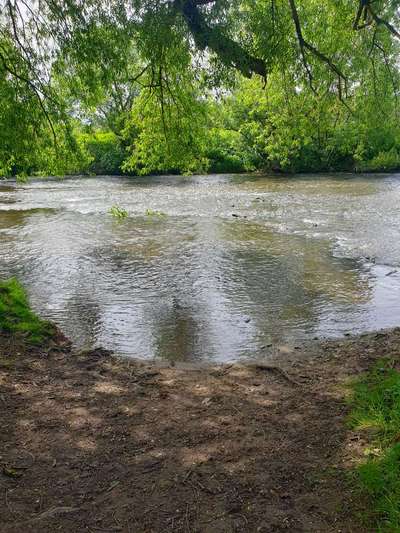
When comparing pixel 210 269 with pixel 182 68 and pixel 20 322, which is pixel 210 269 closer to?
pixel 182 68

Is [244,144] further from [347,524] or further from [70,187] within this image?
[347,524]

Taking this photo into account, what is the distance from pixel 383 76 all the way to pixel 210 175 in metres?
29.6

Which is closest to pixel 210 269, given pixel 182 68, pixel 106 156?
pixel 182 68

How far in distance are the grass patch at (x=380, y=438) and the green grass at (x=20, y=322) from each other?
183 inches

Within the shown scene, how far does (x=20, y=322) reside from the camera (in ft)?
25.8

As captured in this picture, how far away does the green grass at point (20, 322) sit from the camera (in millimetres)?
7523

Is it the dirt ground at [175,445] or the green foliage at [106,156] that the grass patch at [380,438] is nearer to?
the dirt ground at [175,445]

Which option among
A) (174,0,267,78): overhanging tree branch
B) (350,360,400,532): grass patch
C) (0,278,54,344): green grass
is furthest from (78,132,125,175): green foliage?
(350,360,400,532): grass patch

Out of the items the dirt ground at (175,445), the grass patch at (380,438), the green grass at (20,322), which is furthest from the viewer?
the green grass at (20,322)

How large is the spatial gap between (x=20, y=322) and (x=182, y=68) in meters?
5.63

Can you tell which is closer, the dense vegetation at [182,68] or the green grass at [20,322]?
the green grass at [20,322]

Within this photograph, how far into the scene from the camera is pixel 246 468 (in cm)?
439

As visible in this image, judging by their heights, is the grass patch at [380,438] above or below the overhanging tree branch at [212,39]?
below

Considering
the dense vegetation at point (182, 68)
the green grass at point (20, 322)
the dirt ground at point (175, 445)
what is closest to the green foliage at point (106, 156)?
the dense vegetation at point (182, 68)
